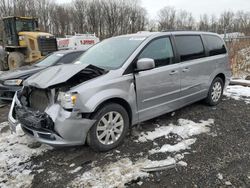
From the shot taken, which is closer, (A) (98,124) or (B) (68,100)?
(B) (68,100)

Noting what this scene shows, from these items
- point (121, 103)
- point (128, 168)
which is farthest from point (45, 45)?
point (128, 168)

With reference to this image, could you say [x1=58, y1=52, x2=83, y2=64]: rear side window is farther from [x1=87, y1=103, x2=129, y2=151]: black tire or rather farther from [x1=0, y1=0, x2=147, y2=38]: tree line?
[x1=0, y1=0, x2=147, y2=38]: tree line

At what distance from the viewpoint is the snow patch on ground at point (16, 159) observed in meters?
2.98

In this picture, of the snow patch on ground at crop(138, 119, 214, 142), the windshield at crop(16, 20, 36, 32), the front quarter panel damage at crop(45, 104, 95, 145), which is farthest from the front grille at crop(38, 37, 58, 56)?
the front quarter panel damage at crop(45, 104, 95, 145)

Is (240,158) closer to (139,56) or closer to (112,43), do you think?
(139,56)

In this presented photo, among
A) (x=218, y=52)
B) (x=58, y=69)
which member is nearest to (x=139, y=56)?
(x=58, y=69)

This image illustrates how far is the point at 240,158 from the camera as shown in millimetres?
3303

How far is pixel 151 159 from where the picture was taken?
332cm

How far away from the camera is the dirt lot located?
287cm

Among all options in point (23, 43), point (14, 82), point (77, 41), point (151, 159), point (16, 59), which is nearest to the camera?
point (151, 159)

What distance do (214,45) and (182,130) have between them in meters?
2.36

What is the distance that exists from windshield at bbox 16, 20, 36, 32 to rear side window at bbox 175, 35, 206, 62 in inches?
458

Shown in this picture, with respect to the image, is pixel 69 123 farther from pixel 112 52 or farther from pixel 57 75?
pixel 112 52

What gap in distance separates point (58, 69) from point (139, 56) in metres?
1.31
